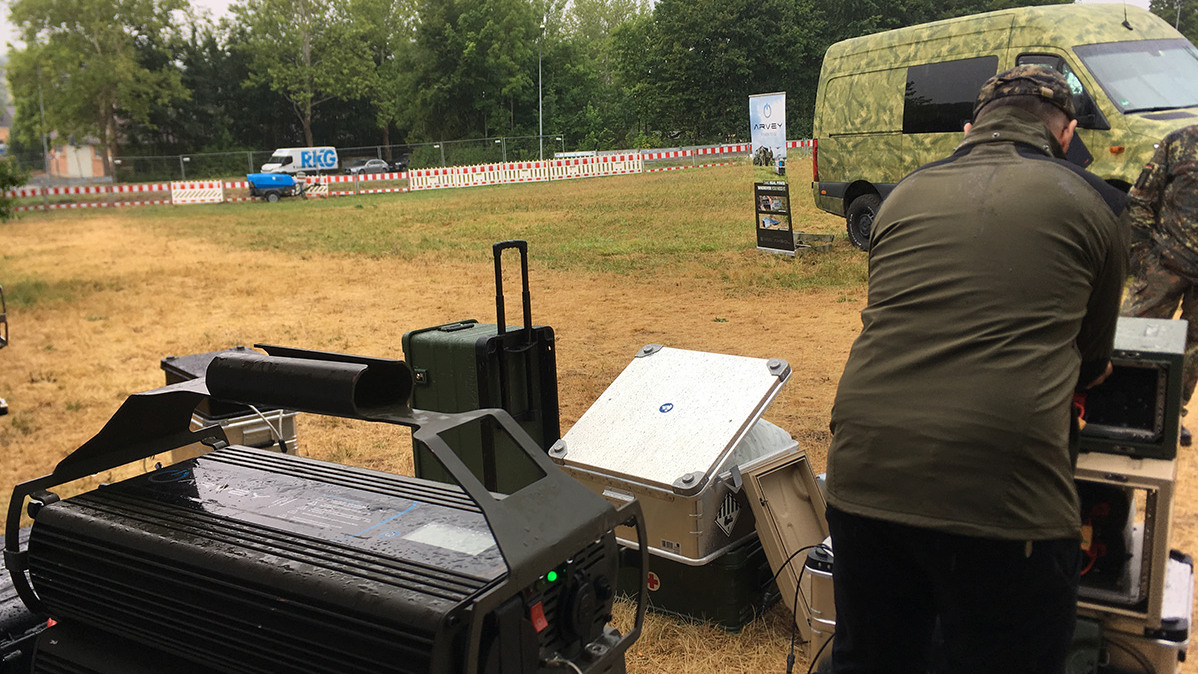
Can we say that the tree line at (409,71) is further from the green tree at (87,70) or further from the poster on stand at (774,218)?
the poster on stand at (774,218)

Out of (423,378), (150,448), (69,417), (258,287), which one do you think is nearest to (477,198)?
(258,287)

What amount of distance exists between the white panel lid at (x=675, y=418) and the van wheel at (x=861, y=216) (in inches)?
333

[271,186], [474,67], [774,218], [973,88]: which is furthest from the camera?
[474,67]

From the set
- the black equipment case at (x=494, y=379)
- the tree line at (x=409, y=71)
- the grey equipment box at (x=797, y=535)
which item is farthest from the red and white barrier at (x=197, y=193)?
the grey equipment box at (x=797, y=535)

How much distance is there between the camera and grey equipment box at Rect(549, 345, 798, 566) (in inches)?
119

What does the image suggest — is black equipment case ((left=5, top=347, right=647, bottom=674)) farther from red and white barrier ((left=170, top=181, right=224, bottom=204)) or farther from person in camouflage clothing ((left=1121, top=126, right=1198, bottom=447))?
red and white barrier ((left=170, top=181, right=224, bottom=204))

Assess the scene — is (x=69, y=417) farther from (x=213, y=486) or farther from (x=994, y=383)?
(x=994, y=383)

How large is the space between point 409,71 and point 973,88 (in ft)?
162

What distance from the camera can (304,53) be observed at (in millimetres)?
57188

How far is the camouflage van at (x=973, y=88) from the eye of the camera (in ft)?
27.6

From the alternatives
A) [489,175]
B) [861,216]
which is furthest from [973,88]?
[489,175]

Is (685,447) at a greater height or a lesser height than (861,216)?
lesser

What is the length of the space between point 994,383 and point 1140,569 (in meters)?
1.07

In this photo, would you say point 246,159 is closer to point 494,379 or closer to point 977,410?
point 494,379
